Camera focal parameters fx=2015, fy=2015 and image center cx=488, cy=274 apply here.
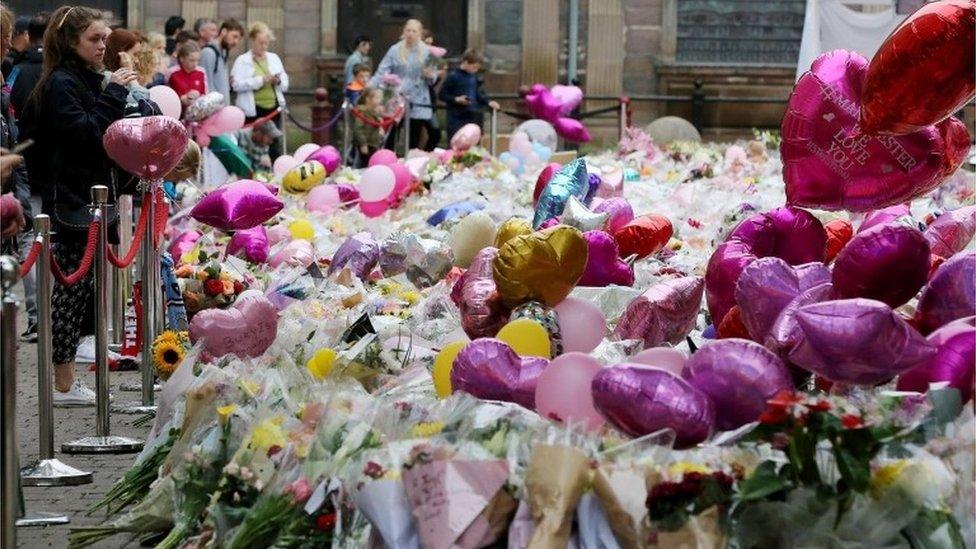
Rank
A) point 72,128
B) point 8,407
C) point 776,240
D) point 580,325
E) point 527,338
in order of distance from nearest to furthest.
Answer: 1. point 8,407
2. point 527,338
3. point 580,325
4. point 776,240
5. point 72,128

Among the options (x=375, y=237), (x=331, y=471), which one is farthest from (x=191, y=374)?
(x=375, y=237)

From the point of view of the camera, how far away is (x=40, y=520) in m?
6.52

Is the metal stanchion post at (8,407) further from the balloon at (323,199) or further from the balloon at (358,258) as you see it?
the balloon at (323,199)

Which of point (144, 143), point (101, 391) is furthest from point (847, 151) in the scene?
point (144, 143)

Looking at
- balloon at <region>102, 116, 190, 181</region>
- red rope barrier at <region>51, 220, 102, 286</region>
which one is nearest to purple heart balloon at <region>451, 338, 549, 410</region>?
red rope barrier at <region>51, 220, 102, 286</region>

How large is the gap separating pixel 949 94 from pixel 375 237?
5.50 meters

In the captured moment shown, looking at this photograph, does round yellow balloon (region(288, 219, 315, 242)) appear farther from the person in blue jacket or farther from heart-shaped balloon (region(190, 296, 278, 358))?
the person in blue jacket

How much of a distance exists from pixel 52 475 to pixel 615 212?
2744mm

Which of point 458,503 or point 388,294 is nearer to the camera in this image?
point 458,503

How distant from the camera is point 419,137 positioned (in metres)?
20.8

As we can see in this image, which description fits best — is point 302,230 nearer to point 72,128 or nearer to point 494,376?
point 72,128

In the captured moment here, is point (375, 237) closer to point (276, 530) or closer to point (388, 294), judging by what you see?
point (388, 294)

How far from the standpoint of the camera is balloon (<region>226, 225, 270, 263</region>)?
1048 centimetres

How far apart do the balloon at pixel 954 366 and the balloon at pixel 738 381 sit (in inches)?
14.1
